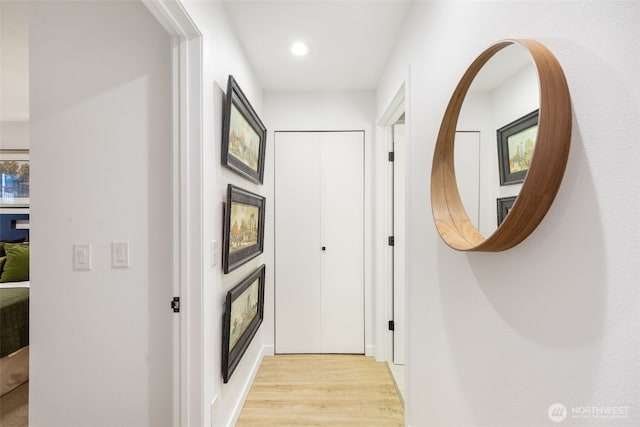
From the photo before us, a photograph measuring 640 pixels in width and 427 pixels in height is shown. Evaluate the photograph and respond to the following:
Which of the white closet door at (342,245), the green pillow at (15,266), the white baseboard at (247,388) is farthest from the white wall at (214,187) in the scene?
the green pillow at (15,266)

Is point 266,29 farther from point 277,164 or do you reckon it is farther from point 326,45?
point 277,164

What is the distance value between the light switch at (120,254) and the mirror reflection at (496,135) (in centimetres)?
146

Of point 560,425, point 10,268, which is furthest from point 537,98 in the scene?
point 10,268

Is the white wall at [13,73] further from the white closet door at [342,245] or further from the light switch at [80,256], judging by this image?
the white closet door at [342,245]

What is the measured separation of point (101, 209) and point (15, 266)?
251cm

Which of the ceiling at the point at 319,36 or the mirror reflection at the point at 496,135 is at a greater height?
the ceiling at the point at 319,36

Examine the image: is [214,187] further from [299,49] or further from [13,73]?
[13,73]

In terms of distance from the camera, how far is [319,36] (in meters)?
2.01

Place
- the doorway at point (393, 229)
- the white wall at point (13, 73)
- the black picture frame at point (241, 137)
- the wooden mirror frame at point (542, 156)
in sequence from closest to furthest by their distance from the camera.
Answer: the wooden mirror frame at point (542, 156), the black picture frame at point (241, 137), the white wall at point (13, 73), the doorway at point (393, 229)

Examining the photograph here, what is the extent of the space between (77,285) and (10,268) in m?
2.40

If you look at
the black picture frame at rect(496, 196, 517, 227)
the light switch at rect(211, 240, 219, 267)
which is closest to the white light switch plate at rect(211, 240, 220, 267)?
the light switch at rect(211, 240, 219, 267)

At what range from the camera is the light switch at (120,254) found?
4.61 ft

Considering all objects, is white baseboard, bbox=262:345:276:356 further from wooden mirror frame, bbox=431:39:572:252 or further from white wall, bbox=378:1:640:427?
wooden mirror frame, bbox=431:39:572:252
